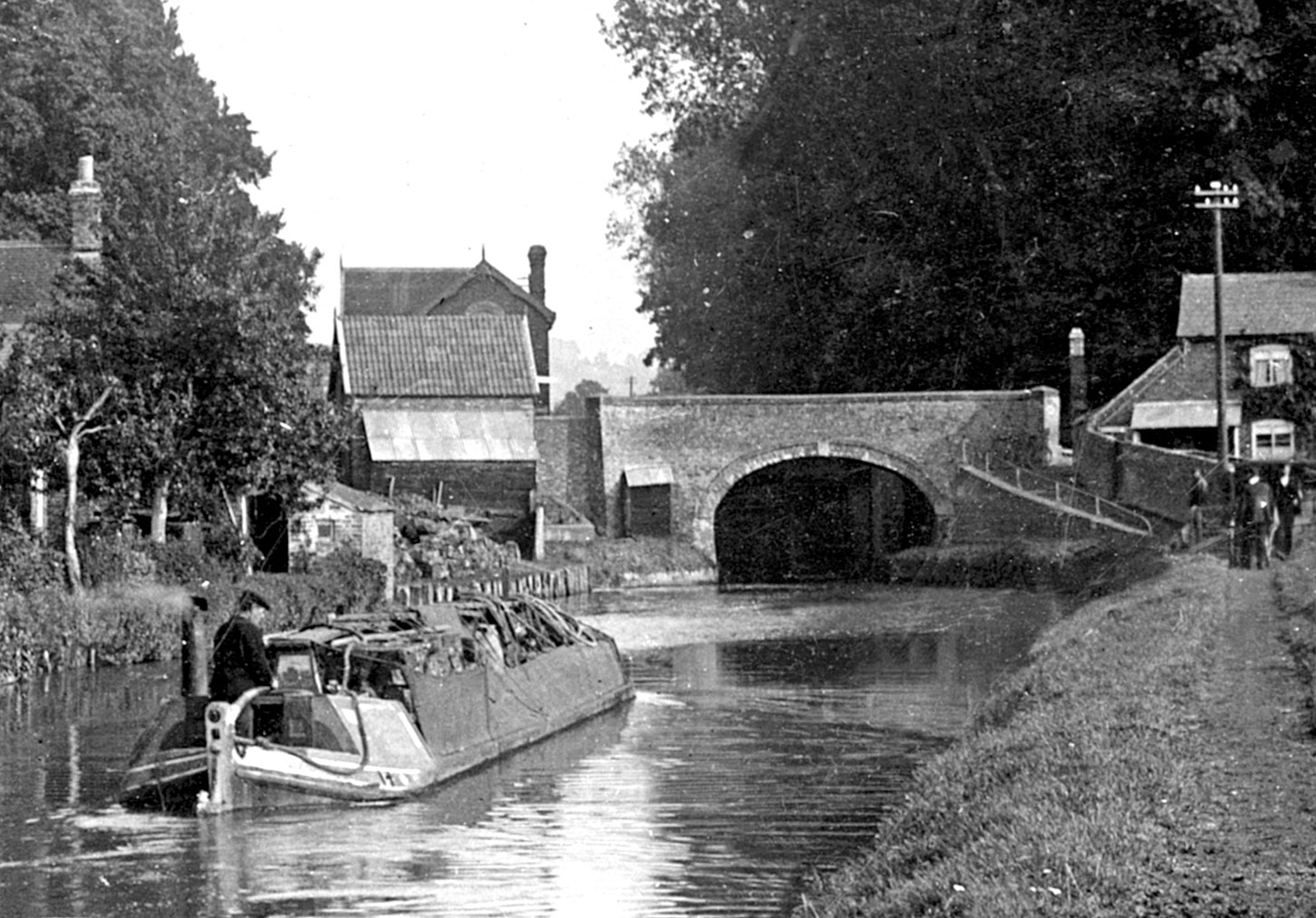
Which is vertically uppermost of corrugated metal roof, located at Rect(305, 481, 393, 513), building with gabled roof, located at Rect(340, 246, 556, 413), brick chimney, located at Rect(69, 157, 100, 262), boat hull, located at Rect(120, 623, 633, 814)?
building with gabled roof, located at Rect(340, 246, 556, 413)

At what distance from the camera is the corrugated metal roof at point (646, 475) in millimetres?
55500

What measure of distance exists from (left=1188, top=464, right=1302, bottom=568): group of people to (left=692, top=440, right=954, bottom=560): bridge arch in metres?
18.3

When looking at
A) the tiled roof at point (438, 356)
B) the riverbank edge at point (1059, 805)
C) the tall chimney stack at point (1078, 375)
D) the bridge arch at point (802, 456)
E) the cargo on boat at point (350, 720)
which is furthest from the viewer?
the bridge arch at point (802, 456)

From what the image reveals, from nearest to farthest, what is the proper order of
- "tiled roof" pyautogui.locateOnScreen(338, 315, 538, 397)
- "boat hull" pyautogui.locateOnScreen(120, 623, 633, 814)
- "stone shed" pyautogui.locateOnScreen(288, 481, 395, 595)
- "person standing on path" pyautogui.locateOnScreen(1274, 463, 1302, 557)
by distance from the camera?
"boat hull" pyautogui.locateOnScreen(120, 623, 633, 814)
"person standing on path" pyautogui.locateOnScreen(1274, 463, 1302, 557)
"stone shed" pyautogui.locateOnScreen(288, 481, 395, 595)
"tiled roof" pyautogui.locateOnScreen(338, 315, 538, 397)

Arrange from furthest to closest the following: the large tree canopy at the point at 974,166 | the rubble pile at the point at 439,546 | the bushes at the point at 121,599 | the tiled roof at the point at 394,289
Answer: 1. the tiled roof at the point at 394,289
2. the large tree canopy at the point at 974,166
3. the rubble pile at the point at 439,546
4. the bushes at the point at 121,599

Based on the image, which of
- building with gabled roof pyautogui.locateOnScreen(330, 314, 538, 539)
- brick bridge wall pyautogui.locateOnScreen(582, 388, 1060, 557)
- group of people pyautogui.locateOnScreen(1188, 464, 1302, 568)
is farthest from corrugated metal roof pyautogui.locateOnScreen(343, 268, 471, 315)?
group of people pyautogui.locateOnScreen(1188, 464, 1302, 568)

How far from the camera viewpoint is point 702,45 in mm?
63219

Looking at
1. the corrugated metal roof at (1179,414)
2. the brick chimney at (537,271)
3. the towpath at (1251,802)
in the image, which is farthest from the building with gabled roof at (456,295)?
the towpath at (1251,802)

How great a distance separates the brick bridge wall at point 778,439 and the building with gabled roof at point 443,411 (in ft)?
7.61

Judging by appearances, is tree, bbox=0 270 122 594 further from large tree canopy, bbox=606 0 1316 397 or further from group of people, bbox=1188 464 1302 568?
large tree canopy, bbox=606 0 1316 397

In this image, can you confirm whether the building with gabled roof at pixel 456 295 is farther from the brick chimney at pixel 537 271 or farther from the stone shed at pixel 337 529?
the stone shed at pixel 337 529

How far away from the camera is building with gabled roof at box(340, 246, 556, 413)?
2783 inches

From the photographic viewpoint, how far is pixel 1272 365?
165 ft

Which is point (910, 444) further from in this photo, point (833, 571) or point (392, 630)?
point (392, 630)
